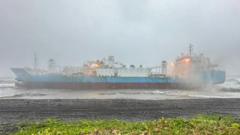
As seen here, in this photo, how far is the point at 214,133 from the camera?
14422mm

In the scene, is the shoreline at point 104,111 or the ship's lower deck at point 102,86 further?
the ship's lower deck at point 102,86

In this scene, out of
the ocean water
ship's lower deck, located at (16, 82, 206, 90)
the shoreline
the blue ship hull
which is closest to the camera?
the shoreline

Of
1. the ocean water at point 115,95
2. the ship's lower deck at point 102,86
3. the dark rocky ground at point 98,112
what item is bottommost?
the dark rocky ground at point 98,112

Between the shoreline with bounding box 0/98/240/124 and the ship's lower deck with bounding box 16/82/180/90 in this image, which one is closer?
the shoreline with bounding box 0/98/240/124

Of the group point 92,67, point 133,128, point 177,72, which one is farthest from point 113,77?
point 133,128

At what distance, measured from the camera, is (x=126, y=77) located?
93438 mm

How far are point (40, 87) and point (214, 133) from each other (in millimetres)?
82246

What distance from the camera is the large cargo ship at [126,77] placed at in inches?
3654

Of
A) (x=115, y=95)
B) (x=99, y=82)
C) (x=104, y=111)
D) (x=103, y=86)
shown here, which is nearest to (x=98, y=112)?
(x=104, y=111)

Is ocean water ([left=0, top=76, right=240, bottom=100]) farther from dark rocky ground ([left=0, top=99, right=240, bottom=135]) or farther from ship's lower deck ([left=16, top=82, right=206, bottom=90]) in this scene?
ship's lower deck ([left=16, top=82, right=206, bottom=90])

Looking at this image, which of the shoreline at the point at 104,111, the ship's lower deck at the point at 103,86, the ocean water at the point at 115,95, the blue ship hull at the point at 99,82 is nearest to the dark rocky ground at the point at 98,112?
the shoreline at the point at 104,111

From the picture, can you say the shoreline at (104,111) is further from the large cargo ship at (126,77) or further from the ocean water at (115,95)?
the large cargo ship at (126,77)

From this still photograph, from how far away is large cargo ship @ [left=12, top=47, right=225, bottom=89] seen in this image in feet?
305

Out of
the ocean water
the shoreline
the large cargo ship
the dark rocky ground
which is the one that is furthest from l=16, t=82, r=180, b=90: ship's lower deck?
the dark rocky ground
